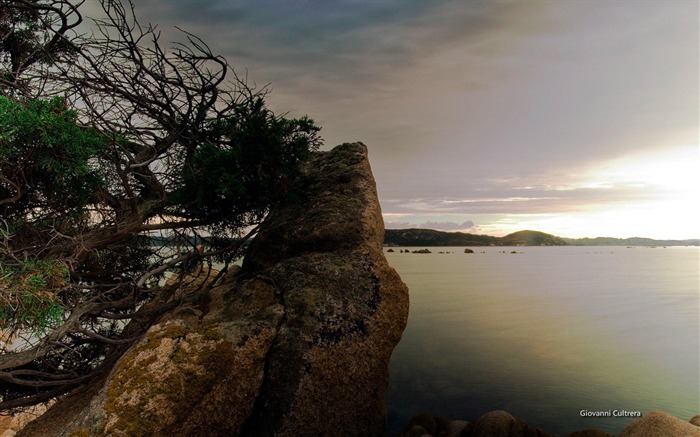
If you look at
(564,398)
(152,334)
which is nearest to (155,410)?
(152,334)

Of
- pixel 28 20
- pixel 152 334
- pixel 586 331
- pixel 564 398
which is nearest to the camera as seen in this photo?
pixel 152 334

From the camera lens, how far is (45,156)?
213 inches

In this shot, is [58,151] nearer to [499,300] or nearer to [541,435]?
[541,435]

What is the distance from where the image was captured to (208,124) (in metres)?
9.12

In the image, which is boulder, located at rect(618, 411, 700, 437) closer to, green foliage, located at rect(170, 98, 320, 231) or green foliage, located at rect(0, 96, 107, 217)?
green foliage, located at rect(170, 98, 320, 231)

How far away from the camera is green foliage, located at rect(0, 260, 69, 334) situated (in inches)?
183

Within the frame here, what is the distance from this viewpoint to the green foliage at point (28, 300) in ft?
15.3

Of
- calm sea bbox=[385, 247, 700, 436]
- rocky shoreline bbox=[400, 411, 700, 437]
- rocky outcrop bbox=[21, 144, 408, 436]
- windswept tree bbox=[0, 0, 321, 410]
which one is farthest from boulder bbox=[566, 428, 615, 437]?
windswept tree bbox=[0, 0, 321, 410]

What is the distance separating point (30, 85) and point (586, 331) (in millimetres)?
25525

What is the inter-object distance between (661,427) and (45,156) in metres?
10.2

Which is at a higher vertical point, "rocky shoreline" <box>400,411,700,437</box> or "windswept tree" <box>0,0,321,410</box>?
"windswept tree" <box>0,0,321,410</box>

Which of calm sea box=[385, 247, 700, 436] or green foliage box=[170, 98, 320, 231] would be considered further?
calm sea box=[385, 247, 700, 436]

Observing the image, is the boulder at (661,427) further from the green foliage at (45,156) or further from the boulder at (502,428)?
the green foliage at (45,156)

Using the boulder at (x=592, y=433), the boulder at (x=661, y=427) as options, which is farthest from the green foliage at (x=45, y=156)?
the boulder at (x=592, y=433)
